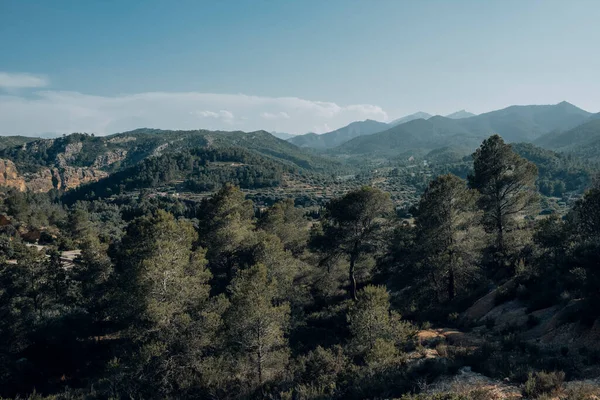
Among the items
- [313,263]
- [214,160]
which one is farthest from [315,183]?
[313,263]

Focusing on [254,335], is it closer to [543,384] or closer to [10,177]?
[543,384]

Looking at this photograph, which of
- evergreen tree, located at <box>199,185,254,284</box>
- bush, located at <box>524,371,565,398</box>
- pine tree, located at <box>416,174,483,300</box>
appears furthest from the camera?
evergreen tree, located at <box>199,185,254,284</box>

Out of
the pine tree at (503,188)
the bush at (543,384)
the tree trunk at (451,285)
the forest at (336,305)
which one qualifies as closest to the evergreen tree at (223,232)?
the forest at (336,305)

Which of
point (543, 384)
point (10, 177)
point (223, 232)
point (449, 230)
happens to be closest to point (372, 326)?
point (543, 384)

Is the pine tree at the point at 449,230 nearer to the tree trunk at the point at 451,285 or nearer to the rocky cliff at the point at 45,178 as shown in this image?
the tree trunk at the point at 451,285

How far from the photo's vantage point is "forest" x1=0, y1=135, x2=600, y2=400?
36.3 ft

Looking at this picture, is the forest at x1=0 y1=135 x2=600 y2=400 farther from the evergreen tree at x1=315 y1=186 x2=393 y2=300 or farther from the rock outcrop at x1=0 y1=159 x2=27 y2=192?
the rock outcrop at x1=0 y1=159 x2=27 y2=192

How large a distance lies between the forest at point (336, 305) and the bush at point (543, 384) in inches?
1.5

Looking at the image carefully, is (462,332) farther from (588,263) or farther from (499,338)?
(588,263)

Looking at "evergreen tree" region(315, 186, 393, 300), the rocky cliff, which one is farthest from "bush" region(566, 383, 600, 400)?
the rocky cliff

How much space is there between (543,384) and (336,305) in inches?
650

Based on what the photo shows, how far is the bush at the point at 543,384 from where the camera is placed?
309 inches

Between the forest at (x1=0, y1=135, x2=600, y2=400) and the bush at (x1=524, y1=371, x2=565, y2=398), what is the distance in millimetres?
39

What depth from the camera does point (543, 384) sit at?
→ 26.3 feet
